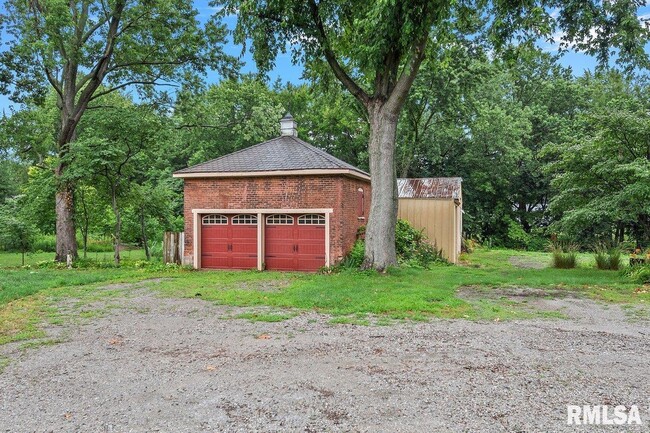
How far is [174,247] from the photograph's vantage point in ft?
53.0

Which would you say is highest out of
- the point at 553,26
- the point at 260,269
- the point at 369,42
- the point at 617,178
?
the point at 553,26

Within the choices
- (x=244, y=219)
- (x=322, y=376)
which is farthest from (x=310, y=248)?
(x=322, y=376)

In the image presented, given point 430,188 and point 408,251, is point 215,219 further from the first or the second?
point 430,188

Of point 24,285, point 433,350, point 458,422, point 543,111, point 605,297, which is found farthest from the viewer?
point 543,111

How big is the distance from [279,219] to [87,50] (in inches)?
397

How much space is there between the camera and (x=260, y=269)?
15.0 meters

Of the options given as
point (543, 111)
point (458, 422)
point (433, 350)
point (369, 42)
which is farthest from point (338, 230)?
point (543, 111)

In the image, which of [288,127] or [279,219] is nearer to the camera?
[279,219]

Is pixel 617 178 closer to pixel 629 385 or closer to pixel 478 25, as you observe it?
pixel 478 25

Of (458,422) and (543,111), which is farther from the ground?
(543,111)

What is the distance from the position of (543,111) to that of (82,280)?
1129 inches

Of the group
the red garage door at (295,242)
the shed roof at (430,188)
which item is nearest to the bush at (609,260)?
the shed roof at (430,188)

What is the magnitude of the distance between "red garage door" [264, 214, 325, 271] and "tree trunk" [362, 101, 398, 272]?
2042mm

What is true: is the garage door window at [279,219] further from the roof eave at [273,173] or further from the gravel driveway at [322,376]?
the gravel driveway at [322,376]
